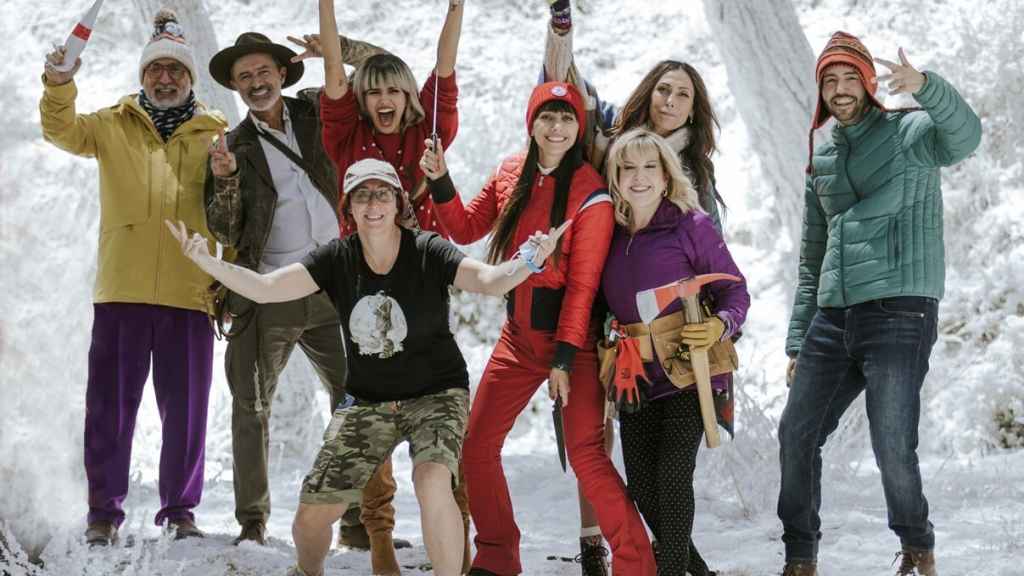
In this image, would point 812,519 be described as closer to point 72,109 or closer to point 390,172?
point 390,172

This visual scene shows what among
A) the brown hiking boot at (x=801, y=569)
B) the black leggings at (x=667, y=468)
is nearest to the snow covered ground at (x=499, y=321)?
the brown hiking boot at (x=801, y=569)

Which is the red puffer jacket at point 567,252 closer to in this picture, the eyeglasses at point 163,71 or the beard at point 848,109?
the beard at point 848,109

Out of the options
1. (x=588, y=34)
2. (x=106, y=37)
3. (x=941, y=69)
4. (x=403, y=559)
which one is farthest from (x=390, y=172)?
(x=106, y=37)

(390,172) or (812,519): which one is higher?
(390,172)

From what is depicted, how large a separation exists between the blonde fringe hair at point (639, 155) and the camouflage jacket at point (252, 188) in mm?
1287

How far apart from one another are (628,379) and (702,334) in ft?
0.94

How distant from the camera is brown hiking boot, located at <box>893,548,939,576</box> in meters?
3.90

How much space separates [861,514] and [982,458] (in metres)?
1.57

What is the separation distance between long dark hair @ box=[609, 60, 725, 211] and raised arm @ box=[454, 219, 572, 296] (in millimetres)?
703

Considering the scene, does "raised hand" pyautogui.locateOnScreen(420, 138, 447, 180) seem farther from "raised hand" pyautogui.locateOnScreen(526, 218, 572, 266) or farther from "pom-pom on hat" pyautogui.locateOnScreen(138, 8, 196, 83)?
"pom-pom on hat" pyautogui.locateOnScreen(138, 8, 196, 83)

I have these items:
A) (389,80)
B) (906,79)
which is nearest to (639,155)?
(906,79)

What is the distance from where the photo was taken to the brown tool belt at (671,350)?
392 centimetres

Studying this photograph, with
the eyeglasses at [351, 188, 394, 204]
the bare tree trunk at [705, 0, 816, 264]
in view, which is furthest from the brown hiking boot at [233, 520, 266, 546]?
the bare tree trunk at [705, 0, 816, 264]

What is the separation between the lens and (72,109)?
471 cm
